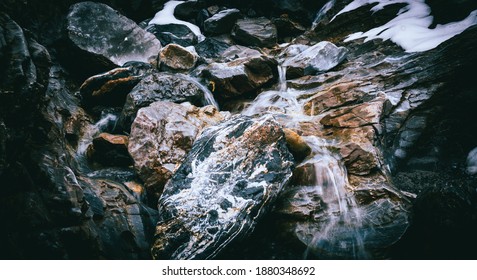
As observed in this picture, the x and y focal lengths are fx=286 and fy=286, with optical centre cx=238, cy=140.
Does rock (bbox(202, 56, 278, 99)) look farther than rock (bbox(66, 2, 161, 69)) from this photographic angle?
No

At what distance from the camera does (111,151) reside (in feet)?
16.2

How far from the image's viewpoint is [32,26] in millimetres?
3664

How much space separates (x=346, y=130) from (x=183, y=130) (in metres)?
2.74

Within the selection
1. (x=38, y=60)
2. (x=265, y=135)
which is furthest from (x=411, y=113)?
(x=38, y=60)

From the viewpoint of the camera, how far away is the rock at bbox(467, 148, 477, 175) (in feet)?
13.7

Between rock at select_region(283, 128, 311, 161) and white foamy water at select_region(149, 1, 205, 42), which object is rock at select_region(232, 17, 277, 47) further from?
rock at select_region(283, 128, 311, 161)

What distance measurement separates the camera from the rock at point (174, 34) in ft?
34.1

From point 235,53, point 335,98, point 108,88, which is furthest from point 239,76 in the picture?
point 108,88

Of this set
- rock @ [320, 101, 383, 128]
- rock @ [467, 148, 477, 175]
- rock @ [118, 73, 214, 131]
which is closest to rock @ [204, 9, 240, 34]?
rock @ [118, 73, 214, 131]

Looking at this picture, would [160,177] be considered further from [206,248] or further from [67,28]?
[67,28]

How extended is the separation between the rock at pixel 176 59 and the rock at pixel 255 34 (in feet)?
10.6

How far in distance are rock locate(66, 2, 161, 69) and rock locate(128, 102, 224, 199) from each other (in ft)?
11.7

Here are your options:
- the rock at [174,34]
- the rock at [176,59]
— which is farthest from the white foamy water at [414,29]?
the rock at [174,34]

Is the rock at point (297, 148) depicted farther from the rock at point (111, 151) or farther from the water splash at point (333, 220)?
the rock at point (111, 151)
